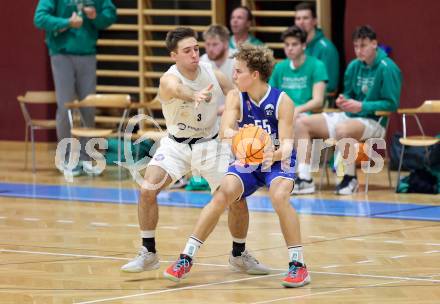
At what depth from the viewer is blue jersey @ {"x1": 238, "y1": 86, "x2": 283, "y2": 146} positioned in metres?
6.85

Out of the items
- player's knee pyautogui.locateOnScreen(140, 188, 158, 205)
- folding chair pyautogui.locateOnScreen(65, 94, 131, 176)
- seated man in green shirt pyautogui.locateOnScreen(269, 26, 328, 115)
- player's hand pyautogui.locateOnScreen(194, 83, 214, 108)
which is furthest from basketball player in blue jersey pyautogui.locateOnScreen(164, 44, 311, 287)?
folding chair pyautogui.locateOnScreen(65, 94, 131, 176)

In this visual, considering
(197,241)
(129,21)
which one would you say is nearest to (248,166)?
(197,241)

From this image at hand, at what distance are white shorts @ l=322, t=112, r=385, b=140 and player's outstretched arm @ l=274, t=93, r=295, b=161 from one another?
163 inches

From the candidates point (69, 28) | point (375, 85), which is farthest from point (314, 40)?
point (69, 28)

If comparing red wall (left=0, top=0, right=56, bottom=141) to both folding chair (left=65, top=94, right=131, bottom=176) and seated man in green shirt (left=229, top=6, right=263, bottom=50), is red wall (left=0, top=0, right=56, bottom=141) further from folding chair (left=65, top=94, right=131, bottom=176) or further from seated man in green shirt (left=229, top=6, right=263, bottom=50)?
seated man in green shirt (left=229, top=6, right=263, bottom=50)

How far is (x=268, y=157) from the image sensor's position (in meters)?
6.70

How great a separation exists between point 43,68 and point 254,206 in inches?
232

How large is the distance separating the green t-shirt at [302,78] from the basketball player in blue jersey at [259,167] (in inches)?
173

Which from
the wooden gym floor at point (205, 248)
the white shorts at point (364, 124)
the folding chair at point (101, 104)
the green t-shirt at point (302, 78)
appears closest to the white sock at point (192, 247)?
the wooden gym floor at point (205, 248)

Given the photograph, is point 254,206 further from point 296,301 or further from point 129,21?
point 129,21

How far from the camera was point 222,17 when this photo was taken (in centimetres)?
1418

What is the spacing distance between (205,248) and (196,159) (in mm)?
921

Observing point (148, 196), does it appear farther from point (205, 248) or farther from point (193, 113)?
point (205, 248)

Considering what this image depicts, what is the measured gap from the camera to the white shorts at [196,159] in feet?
23.8
